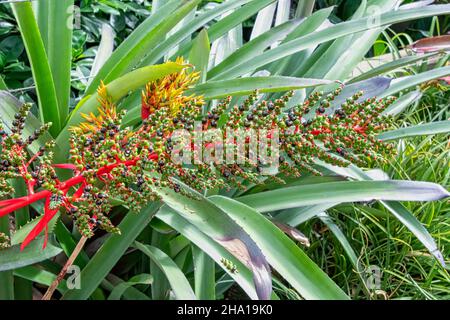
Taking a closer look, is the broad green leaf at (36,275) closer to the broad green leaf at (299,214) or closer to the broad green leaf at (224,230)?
the broad green leaf at (224,230)

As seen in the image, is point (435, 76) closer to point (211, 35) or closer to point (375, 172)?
point (375, 172)

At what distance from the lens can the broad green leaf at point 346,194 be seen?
1316 millimetres

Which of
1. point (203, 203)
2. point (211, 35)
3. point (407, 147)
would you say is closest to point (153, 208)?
point (203, 203)

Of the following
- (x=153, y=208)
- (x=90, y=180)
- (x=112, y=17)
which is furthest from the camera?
(x=112, y=17)

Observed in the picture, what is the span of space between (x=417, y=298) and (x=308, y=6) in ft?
3.25

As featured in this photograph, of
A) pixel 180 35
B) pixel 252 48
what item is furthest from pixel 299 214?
pixel 180 35

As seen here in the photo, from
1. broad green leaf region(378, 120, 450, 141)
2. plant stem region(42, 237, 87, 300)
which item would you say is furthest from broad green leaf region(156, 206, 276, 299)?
broad green leaf region(378, 120, 450, 141)

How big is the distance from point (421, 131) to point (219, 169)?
0.79 m

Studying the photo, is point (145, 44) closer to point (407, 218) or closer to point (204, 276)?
point (204, 276)

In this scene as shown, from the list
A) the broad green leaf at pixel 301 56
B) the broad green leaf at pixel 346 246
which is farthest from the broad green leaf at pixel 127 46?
the broad green leaf at pixel 346 246

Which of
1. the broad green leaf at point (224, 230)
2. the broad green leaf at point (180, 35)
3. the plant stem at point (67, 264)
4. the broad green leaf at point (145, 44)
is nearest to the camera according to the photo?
the broad green leaf at point (224, 230)

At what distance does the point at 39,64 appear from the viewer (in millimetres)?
1484

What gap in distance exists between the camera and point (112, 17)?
2857mm

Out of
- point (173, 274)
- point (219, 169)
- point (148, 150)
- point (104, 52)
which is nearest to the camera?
point (148, 150)
